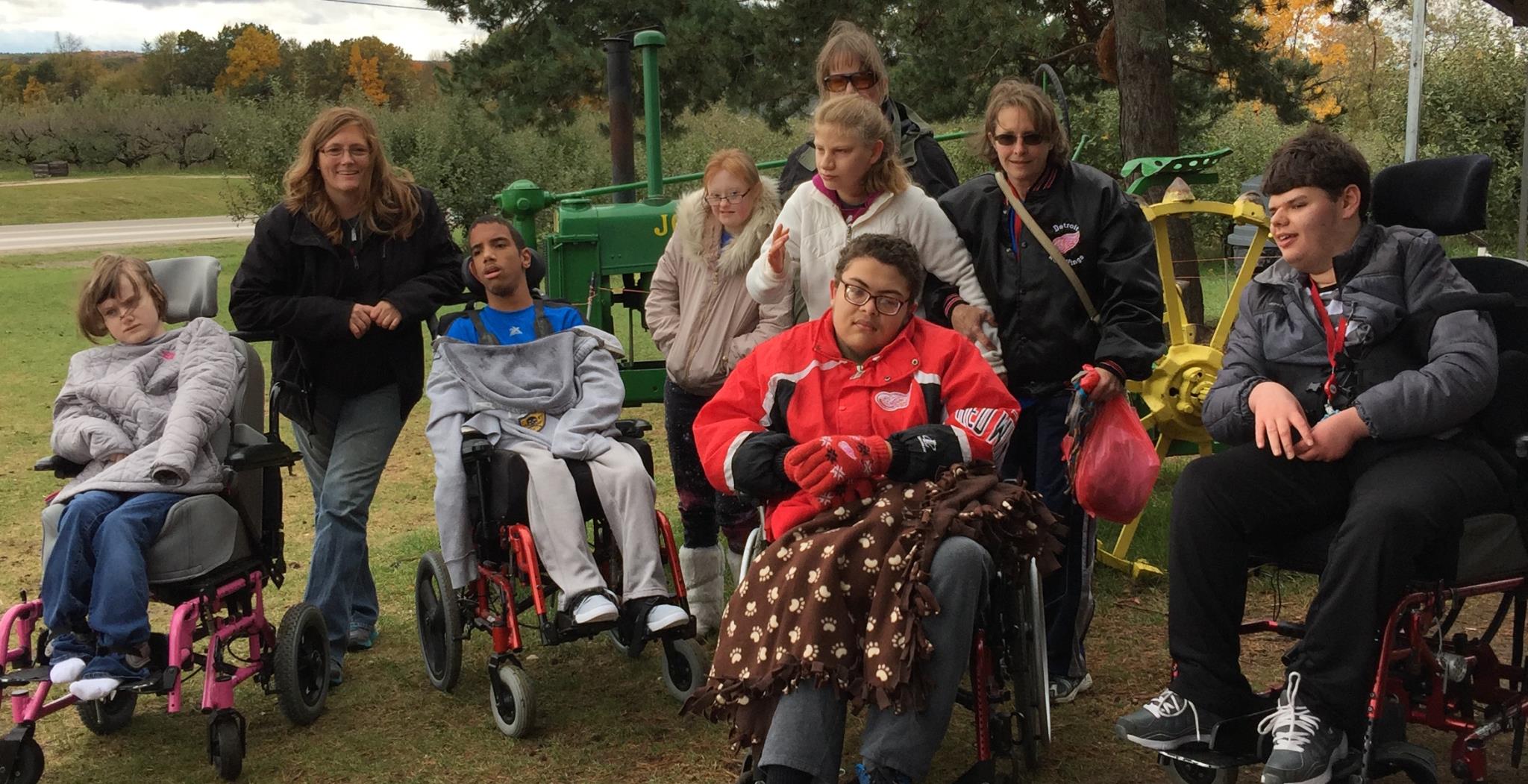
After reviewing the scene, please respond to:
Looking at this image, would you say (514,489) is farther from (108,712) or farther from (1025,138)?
(1025,138)

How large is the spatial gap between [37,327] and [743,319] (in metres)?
10.9

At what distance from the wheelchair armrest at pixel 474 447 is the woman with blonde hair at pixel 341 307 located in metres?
0.46

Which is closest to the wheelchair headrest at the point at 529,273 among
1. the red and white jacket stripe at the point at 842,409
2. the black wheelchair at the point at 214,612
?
the black wheelchair at the point at 214,612

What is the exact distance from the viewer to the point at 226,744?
3.46 meters

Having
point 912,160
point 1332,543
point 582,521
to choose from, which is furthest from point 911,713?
point 912,160

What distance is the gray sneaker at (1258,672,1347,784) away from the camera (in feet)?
9.09

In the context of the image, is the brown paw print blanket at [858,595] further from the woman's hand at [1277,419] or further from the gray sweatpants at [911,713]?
the woman's hand at [1277,419]

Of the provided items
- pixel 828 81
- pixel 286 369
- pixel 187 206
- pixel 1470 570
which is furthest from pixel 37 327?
pixel 187 206

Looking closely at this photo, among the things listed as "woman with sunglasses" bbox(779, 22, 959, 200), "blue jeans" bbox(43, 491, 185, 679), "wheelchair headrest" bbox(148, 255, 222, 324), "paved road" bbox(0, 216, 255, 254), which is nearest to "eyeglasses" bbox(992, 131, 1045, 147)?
"woman with sunglasses" bbox(779, 22, 959, 200)

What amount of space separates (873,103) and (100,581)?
2314 millimetres

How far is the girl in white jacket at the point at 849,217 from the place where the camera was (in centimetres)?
355

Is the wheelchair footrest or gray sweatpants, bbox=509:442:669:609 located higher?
gray sweatpants, bbox=509:442:669:609

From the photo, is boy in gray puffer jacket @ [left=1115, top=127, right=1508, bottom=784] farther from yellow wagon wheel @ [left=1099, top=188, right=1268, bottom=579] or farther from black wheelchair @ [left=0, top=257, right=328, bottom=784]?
black wheelchair @ [left=0, top=257, right=328, bottom=784]

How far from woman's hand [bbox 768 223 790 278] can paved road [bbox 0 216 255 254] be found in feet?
60.7
